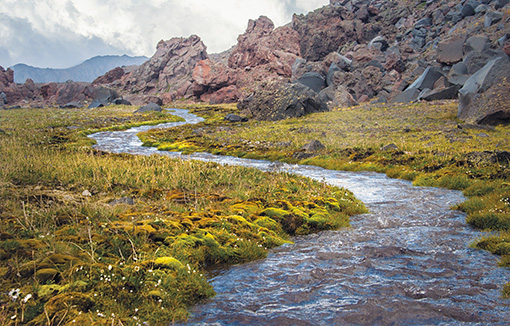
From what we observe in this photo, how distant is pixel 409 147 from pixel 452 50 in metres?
49.9

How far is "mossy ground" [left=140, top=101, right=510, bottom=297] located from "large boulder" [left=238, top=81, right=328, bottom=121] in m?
4.21

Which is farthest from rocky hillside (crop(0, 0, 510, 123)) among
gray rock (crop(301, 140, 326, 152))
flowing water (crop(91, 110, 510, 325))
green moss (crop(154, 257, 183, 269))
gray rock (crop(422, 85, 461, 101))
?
green moss (crop(154, 257, 183, 269))

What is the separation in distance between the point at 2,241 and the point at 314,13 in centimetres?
16846

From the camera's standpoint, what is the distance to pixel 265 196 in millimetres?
13016

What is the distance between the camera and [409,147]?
80.5 feet

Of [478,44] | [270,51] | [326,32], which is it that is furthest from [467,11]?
[270,51]

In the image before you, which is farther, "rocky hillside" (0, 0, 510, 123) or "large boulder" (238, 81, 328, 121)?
"large boulder" (238, 81, 328, 121)

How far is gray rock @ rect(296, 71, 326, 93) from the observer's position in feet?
256

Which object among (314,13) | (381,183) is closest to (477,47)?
(381,183)

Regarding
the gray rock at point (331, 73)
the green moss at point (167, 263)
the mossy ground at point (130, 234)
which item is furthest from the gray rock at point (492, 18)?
the green moss at point (167, 263)

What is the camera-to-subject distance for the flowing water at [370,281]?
5414 mm

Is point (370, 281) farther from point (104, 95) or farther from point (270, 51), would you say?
point (270, 51)

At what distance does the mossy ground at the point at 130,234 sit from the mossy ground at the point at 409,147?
479 cm

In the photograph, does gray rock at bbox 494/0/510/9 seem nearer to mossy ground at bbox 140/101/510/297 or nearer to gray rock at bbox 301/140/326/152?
mossy ground at bbox 140/101/510/297
